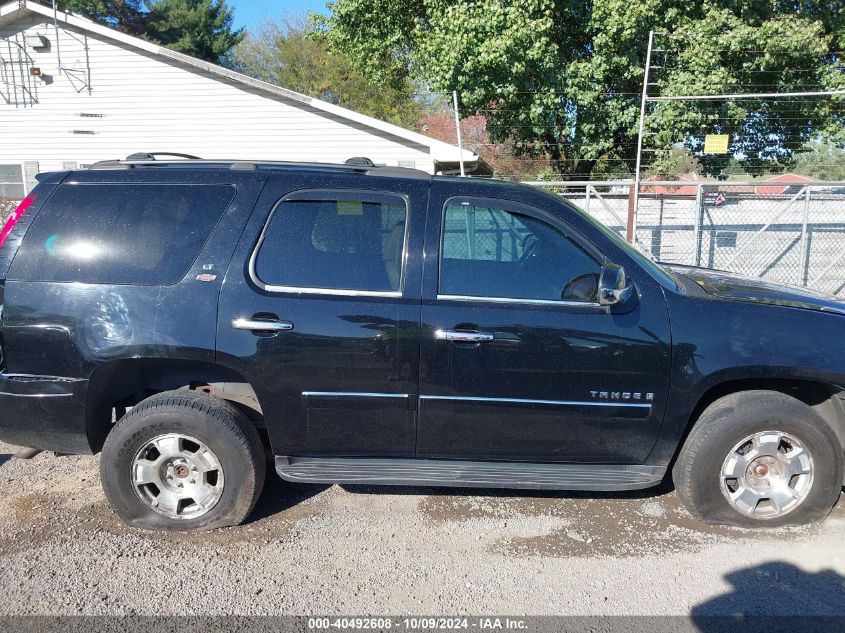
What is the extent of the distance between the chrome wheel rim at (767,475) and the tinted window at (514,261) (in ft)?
4.01

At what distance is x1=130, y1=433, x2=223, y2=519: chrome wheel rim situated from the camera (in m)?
3.32

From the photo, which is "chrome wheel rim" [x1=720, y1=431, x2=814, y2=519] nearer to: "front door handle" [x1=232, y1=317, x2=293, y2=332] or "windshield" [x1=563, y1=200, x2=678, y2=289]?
"windshield" [x1=563, y1=200, x2=678, y2=289]

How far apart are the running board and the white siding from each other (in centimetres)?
1058

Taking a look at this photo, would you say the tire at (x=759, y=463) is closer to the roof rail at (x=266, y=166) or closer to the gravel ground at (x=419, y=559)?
the gravel ground at (x=419, y=559)

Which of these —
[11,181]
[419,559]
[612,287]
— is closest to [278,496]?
[419,559]

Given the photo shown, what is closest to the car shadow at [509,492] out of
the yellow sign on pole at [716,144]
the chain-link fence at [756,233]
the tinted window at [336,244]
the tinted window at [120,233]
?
the tinted window at [336,244]

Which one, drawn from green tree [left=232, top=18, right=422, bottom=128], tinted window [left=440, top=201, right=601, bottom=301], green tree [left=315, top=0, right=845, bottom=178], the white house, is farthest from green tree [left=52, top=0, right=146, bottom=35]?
tinted window [left=440, top=201, right=601, bottom=301]

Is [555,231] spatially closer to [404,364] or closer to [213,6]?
[404,364]

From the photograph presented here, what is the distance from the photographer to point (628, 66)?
500 inches

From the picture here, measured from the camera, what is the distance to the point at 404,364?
321cm

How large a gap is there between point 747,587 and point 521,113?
11.8m

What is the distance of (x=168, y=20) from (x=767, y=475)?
33344 mm

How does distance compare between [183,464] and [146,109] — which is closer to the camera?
[183,464]

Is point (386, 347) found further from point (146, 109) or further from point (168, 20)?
point (168, 20)
